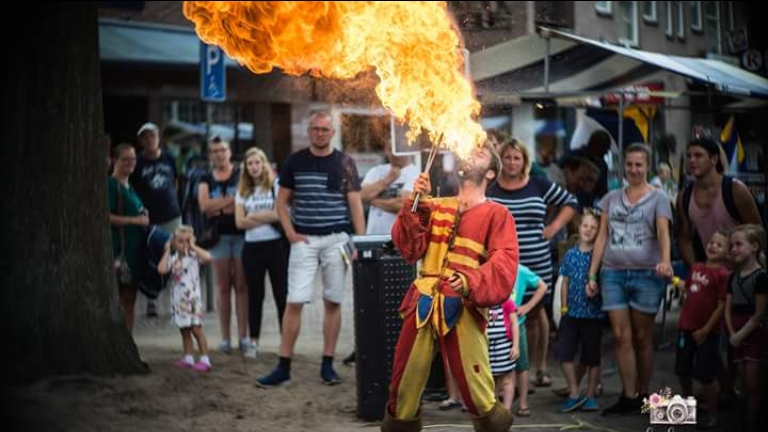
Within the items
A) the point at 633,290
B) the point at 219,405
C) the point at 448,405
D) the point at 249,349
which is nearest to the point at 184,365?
the point at 249,349

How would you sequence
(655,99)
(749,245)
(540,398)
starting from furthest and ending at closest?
1. (655,99)
2. (540,398)
3. (749,245)

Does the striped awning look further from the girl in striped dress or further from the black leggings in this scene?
the black leggings

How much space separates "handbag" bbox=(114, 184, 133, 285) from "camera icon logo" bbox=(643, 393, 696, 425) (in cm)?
488

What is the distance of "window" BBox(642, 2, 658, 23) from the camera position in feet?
98.2

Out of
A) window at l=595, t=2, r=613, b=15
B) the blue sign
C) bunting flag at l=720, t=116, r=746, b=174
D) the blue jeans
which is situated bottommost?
the blue jeans

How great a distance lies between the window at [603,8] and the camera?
94.2 ft

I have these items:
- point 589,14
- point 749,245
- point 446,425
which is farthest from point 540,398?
point 589,14

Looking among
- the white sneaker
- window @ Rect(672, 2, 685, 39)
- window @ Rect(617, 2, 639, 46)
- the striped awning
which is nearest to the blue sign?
the striped awning

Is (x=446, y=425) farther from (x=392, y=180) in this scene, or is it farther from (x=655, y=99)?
(x=655, y=99)

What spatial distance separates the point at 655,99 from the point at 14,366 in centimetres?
666

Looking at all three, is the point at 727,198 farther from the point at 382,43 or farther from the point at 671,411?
the point at 382,43

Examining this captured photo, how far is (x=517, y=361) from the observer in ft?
25.9

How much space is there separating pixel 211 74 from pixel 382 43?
30.0 feet

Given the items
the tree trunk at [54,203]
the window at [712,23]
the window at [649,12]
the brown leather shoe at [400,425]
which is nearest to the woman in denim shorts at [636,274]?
the brown leather shoe at [400,425]
